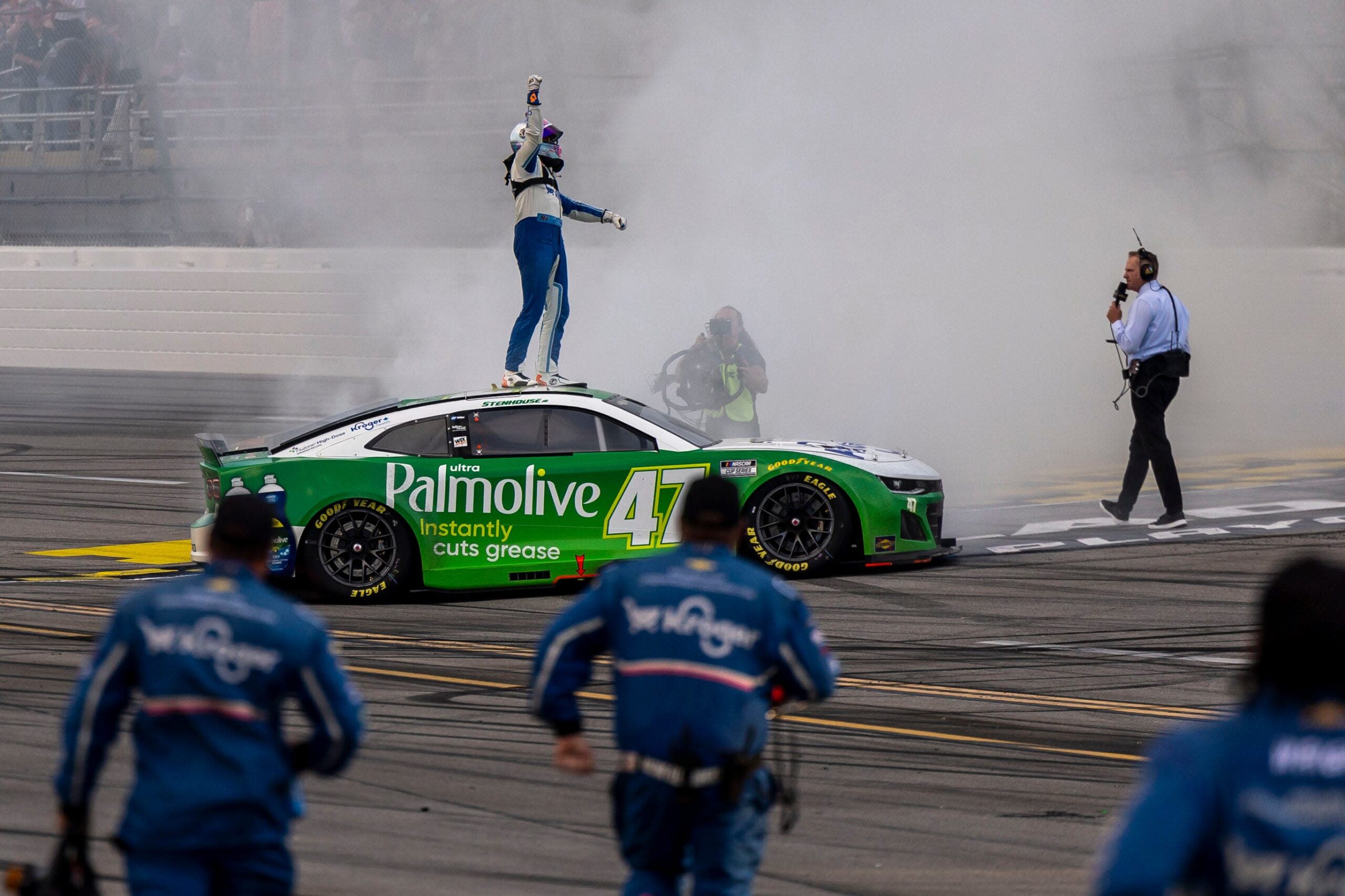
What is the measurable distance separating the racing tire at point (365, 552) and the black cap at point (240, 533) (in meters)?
6.49

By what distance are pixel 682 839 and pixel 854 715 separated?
3.64 m

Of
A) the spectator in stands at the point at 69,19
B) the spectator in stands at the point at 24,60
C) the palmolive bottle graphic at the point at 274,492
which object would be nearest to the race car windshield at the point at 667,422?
the palmolive bottle graphic at the point at 274,492

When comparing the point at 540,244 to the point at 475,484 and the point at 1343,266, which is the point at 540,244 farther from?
the point at 1343,266

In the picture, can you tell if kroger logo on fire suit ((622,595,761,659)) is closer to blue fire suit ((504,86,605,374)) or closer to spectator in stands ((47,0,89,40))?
blue fire suit ((504,86,605,374))


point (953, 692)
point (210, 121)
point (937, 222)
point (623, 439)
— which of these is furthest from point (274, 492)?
point (210, 121)

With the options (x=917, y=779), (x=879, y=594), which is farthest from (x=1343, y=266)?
(x=917, y=779)

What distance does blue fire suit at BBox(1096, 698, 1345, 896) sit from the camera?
2393 mm

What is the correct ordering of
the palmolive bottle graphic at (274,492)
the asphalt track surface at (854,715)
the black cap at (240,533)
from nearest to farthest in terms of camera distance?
the black cap at (240,533)
the asphalt track surface at (854,715)
the palmolive bottle graphic at (274,492)

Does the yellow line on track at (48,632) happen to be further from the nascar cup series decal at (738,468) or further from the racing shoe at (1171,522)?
the racing shoe at (1171,522)

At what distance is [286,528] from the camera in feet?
32.8

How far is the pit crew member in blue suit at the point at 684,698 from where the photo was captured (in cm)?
365

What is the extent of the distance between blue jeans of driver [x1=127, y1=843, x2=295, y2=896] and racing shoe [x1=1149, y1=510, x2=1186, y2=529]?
395 inches

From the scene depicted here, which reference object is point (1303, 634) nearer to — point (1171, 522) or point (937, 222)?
point (1171, 522)

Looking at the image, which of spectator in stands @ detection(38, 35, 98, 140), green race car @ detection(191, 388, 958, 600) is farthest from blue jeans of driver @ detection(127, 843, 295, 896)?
spectator in stands @ detection(38, 35, 98, 140)
